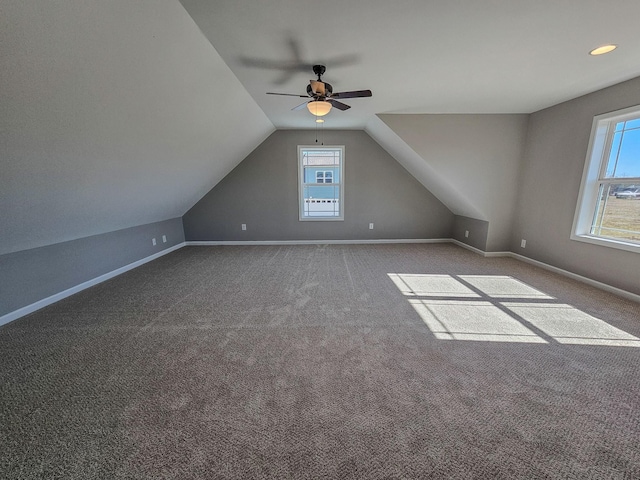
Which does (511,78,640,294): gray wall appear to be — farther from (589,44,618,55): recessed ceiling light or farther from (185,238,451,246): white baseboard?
(185,238,451,246): white baseboard

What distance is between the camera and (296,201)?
4.87 metres

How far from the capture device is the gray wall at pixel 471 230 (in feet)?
13.5

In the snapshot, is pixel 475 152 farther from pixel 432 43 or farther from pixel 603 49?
pixel 432 43

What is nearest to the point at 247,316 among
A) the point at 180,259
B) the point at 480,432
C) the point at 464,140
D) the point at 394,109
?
the point at 480,432

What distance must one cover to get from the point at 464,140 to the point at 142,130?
13.6ft

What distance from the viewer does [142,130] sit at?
86.2 inches

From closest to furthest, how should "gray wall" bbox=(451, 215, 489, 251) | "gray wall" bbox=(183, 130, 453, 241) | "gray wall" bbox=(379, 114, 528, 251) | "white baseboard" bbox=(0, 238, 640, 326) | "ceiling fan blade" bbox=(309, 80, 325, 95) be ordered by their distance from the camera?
A: "ceiling fan blade" bbox=(309, 80, 325, 95)
"white baseboard" bbox=(0, 238, 640, 326)
"gray wall" bbox=(379, 114, 528, 251)
"gray wall" bbox=(451, 215, 489, 251)
"gray wall" bbox=(183, 130, 453, 241)

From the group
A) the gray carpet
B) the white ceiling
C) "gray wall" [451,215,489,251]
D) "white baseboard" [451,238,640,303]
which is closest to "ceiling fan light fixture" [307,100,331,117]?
the white ceiling

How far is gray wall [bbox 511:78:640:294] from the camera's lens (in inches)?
102

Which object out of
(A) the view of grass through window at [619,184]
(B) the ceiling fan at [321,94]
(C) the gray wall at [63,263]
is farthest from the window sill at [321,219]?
(A) the view of grass through window at [619,184]

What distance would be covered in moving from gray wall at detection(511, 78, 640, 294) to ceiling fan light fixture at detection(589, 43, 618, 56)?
0.91 meters

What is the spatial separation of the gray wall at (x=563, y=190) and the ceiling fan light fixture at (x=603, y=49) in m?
0.91

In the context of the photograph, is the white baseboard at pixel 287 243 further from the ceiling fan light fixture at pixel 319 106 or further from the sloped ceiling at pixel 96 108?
the ceiling fan light fixture at pixel 319 106

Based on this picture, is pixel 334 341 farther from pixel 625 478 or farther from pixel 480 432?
pixel 625 478
